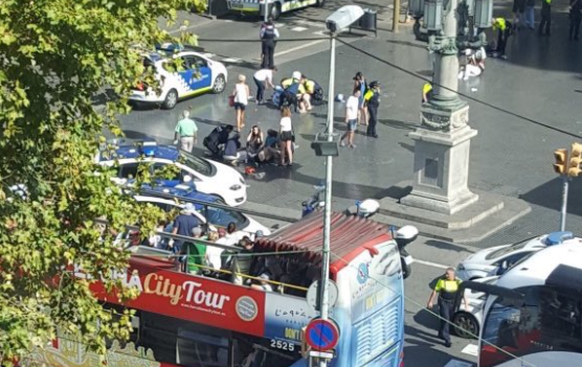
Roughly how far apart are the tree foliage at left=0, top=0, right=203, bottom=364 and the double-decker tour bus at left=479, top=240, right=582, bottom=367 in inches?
255

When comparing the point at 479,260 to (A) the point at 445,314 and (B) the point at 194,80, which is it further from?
(B) the point at 194,80

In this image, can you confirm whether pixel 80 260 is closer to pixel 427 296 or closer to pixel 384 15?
pixel 427 296

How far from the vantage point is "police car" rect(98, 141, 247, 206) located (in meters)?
25.2

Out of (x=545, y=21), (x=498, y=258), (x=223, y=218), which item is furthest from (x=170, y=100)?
(x=545, y=21)

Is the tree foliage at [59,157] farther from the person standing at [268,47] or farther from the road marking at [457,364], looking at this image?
the person standing at [268,47]

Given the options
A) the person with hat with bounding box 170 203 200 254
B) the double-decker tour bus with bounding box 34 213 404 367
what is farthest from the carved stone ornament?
the double-decker tour bus with bounding box 34 213 404 367

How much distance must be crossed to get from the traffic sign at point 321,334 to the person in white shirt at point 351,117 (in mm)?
15027

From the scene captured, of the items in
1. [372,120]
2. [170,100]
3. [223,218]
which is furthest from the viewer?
[170,100]

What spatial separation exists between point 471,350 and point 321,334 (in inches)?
211

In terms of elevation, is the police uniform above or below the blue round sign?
below

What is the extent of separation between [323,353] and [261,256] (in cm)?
213

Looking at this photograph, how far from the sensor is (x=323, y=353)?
15.8 metres

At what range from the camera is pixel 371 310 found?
17.0m

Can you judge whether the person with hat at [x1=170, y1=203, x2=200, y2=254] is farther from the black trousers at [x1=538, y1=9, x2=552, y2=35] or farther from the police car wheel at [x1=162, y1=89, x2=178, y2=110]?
the black trousers at [x1=538, y1=9, x2=552, y2=35]
